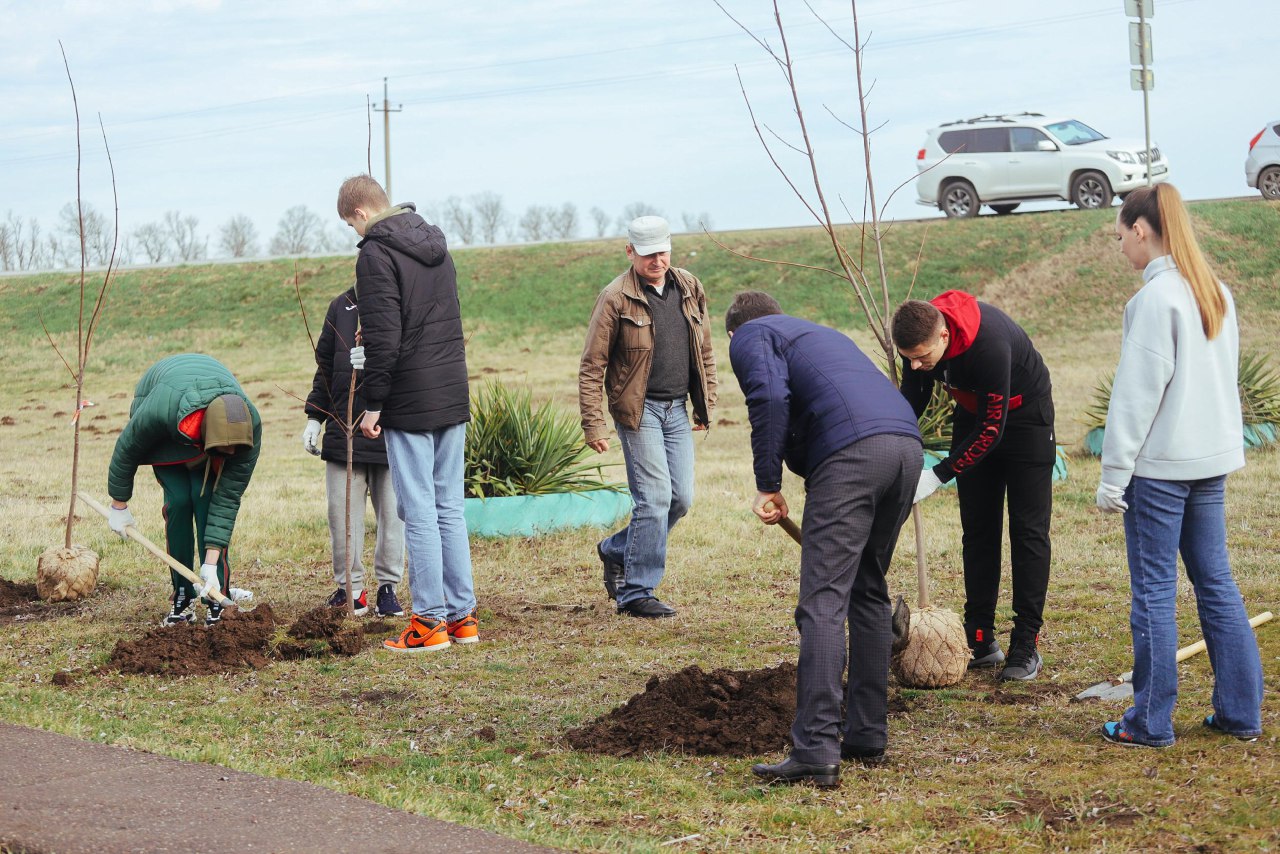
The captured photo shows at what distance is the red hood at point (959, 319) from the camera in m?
4.34

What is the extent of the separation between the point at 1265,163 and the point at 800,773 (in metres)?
22.6

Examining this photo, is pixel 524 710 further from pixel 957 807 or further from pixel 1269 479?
pixel 1269 479

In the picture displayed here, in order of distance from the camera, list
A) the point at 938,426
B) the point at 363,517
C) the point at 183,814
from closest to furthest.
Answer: the point at 183,814
the point at 363,517
the point at 938,426

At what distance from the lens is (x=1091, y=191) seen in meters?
23.5

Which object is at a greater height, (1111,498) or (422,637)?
(1111,498)

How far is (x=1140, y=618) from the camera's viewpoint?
155 inches

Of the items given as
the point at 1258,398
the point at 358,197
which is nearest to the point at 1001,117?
the point at 1258,398

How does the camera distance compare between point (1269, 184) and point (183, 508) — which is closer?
point (183, 508)

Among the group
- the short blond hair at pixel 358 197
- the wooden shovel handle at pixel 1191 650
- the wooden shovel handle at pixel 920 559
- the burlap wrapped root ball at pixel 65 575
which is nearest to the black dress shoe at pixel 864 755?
the wooden shovel handle at pixel 920 559

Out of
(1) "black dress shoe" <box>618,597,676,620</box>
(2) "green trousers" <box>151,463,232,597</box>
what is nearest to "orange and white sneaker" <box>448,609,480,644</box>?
(1) "black dress shoe" <box>618,597,676,620</box>

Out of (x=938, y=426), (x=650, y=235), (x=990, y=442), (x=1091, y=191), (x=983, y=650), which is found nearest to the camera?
(x=990, y=442)

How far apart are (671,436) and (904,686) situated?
1.95 meters

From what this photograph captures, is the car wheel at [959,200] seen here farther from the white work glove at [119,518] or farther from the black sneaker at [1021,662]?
the white work glove at [119,518]

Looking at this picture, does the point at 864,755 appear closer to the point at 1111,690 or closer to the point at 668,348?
the point at 1111,690
